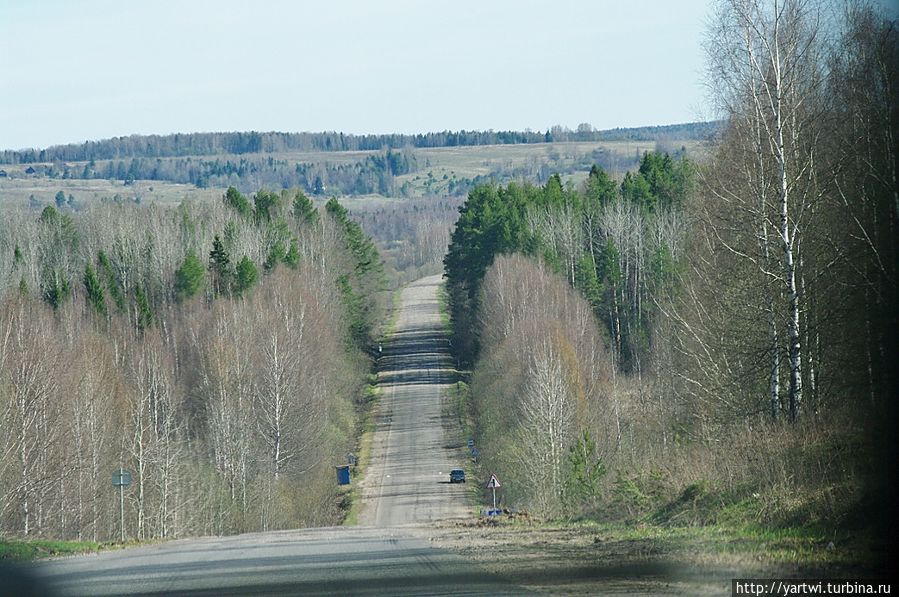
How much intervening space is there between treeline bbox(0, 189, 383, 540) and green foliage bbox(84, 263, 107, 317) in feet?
0.52

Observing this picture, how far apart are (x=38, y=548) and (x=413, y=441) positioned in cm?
4469

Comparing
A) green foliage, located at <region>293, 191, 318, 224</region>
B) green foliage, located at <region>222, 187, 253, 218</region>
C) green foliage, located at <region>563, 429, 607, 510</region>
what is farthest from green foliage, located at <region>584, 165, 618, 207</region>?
green foliage, located at <region>563, 429, 607, 510</region>

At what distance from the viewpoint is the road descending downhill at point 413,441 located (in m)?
48.3

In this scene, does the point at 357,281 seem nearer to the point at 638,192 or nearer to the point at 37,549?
the point at 638,192

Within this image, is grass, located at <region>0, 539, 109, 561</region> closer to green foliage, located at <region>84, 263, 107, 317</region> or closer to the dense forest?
the dense forest

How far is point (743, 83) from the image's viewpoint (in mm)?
25047

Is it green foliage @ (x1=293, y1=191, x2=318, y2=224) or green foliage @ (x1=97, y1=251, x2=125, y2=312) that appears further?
green foliage @ (x1=293, y1=191, x2=318, y2=224)

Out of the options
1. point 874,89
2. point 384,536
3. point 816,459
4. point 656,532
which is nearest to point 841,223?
point 874,89

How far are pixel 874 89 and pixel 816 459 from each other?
24.7 feet

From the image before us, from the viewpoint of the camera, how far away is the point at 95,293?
241 feet

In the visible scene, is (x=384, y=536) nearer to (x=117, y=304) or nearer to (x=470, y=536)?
(x=470, y=536)

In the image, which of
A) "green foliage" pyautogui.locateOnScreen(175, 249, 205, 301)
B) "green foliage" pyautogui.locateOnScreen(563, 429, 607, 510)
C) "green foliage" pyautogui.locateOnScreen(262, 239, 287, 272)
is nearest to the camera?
"green foliage" pyautogui.locateOnScreen(563, 429, 607, 510)

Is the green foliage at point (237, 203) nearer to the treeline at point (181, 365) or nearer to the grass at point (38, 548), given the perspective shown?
the treeline at point (181, 365)

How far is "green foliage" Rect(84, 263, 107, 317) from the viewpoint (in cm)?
7300
